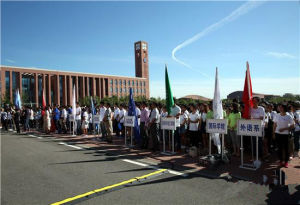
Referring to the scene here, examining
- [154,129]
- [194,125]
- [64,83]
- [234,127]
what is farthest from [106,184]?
[64,83]

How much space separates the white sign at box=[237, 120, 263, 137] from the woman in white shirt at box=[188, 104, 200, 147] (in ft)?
7.27

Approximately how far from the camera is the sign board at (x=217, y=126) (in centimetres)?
691

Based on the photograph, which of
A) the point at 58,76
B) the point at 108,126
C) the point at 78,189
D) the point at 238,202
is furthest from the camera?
the point at 58,76

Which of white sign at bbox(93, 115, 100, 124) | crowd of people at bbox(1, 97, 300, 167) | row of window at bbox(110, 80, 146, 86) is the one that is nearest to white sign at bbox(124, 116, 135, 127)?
crowd of people at bbox(1, 97, 300, 167)

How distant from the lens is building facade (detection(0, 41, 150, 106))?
65.2 m

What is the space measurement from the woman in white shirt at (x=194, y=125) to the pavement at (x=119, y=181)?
1.23 meters

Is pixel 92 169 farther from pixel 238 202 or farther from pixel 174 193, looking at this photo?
pixel 238 202

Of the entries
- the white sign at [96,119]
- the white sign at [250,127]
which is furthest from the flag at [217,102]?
the white sign at [96,119]

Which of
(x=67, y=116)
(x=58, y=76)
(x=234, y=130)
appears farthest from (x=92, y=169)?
(x=58, y=76)

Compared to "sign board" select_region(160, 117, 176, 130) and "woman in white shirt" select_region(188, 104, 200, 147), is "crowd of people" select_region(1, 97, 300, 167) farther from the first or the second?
"sign board" select_region(160, 117, 176, 130)

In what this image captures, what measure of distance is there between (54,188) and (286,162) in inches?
247

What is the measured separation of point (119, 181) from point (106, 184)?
0.35m

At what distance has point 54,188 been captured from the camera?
5.20m

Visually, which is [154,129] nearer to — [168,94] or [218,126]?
[168,94]
